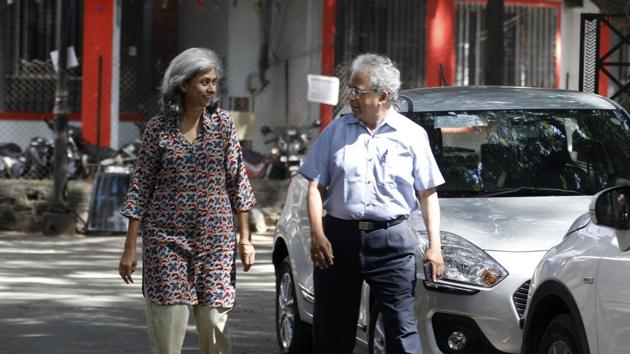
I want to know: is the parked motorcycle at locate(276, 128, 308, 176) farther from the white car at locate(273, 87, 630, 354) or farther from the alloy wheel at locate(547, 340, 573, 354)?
the alloy wheel at locate(547, 340, 573, 354)

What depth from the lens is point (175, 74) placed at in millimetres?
6457

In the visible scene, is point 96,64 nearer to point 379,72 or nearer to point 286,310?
point 286,310

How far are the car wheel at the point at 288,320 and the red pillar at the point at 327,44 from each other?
11.8 metres

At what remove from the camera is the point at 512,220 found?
738 cm

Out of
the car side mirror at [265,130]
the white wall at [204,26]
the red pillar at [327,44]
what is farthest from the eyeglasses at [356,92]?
the white wall at [204,26]

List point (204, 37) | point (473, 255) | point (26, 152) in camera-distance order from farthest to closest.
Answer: point (204, 37) < point (26, 152) < point (473, 255)

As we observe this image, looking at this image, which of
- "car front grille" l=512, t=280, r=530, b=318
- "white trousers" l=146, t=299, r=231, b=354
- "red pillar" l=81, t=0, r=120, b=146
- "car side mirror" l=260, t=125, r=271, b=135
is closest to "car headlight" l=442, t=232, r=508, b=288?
"car front grille" l=512, t=280, r=530, b=318

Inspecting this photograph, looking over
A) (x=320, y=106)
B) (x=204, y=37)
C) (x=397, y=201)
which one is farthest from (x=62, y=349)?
(x=204, y=37)

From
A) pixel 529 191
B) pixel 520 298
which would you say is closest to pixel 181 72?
pixel 520 298

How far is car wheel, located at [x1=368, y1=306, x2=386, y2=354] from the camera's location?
721 centimetres

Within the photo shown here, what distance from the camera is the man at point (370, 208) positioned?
6.46m

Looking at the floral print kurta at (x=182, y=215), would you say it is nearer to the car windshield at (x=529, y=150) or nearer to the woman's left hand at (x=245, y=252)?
the woman's left hand at (x=245, y=252)

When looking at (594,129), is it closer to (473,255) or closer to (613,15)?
(473,255)

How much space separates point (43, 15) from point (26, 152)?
3169 mm
